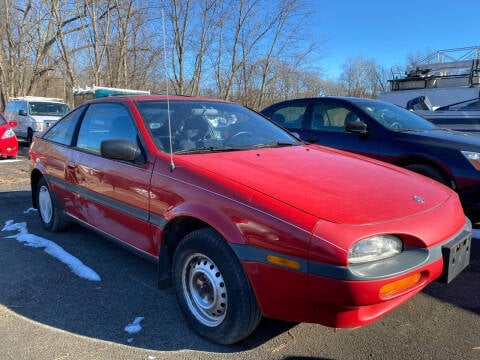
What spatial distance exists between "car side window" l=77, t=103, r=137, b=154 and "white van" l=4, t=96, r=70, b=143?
1115 centimetres

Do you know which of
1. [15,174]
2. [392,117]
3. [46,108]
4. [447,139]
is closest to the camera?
[447,139]

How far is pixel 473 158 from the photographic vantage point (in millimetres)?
4418

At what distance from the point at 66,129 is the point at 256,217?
3043 millimetres

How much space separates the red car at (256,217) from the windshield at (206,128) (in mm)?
15

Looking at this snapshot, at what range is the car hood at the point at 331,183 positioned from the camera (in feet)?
7.36

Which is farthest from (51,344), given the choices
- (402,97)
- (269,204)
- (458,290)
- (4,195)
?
(402,97)

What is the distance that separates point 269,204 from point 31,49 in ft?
103

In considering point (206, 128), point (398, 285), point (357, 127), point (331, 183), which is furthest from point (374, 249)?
point (357, 127)

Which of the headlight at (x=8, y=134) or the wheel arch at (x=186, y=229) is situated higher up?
the headlight at (x=8, y=134)

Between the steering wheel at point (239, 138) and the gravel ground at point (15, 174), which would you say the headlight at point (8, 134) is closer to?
the gravel ground at point (15, 174)

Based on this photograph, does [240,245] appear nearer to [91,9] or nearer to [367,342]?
[367,342]

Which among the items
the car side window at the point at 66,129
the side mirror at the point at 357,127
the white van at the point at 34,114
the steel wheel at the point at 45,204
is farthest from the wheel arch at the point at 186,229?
the white van at the point at 34,114

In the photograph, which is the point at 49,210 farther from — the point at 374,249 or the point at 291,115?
the point at 374,249

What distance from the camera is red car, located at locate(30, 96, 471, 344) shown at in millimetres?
2068
